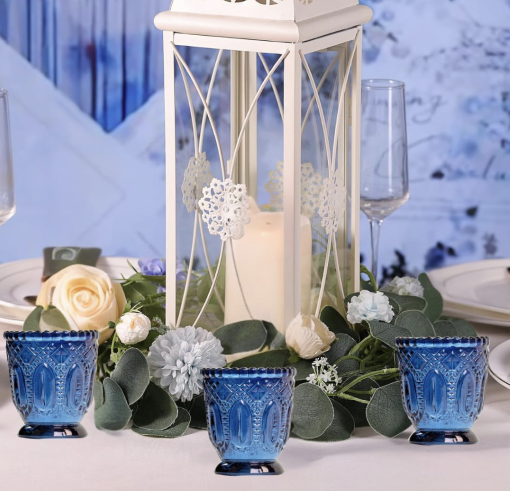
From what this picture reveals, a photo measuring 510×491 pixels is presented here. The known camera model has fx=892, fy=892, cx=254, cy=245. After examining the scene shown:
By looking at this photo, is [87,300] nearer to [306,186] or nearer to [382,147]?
[306,186]

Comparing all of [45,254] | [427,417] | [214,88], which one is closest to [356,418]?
[427,417]

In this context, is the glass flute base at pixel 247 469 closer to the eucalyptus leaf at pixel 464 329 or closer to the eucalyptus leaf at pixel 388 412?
the eucalyptus leaf at pixel 388 412

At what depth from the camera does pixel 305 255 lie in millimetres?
849

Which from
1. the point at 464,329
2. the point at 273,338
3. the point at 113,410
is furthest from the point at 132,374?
the point at 464,329

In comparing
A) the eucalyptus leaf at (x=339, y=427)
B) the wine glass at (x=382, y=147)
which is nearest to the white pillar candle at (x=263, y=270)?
the eucalyptus leaf at (x=339, y=427)

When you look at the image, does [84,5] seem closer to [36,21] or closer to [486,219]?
[36,21]

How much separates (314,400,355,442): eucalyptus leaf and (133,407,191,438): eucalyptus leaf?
11 cm

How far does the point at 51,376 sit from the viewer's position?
701 millimetres

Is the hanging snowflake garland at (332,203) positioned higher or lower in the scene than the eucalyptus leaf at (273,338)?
higher

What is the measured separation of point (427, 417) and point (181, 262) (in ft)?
0.94

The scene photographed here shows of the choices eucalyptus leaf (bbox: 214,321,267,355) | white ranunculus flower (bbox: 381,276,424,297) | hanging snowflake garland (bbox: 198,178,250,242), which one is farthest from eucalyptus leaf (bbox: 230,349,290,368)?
white ranunculus flower (bbox: 381,276,424,297)

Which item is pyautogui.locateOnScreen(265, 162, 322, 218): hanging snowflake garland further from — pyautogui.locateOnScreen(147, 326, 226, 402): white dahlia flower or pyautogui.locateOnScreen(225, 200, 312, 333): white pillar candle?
pyautogui.locateOnScreen(147, 326, 226, 402): white dahlia flower

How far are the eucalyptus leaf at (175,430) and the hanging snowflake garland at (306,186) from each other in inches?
8.7

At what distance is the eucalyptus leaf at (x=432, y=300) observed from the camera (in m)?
0.99
